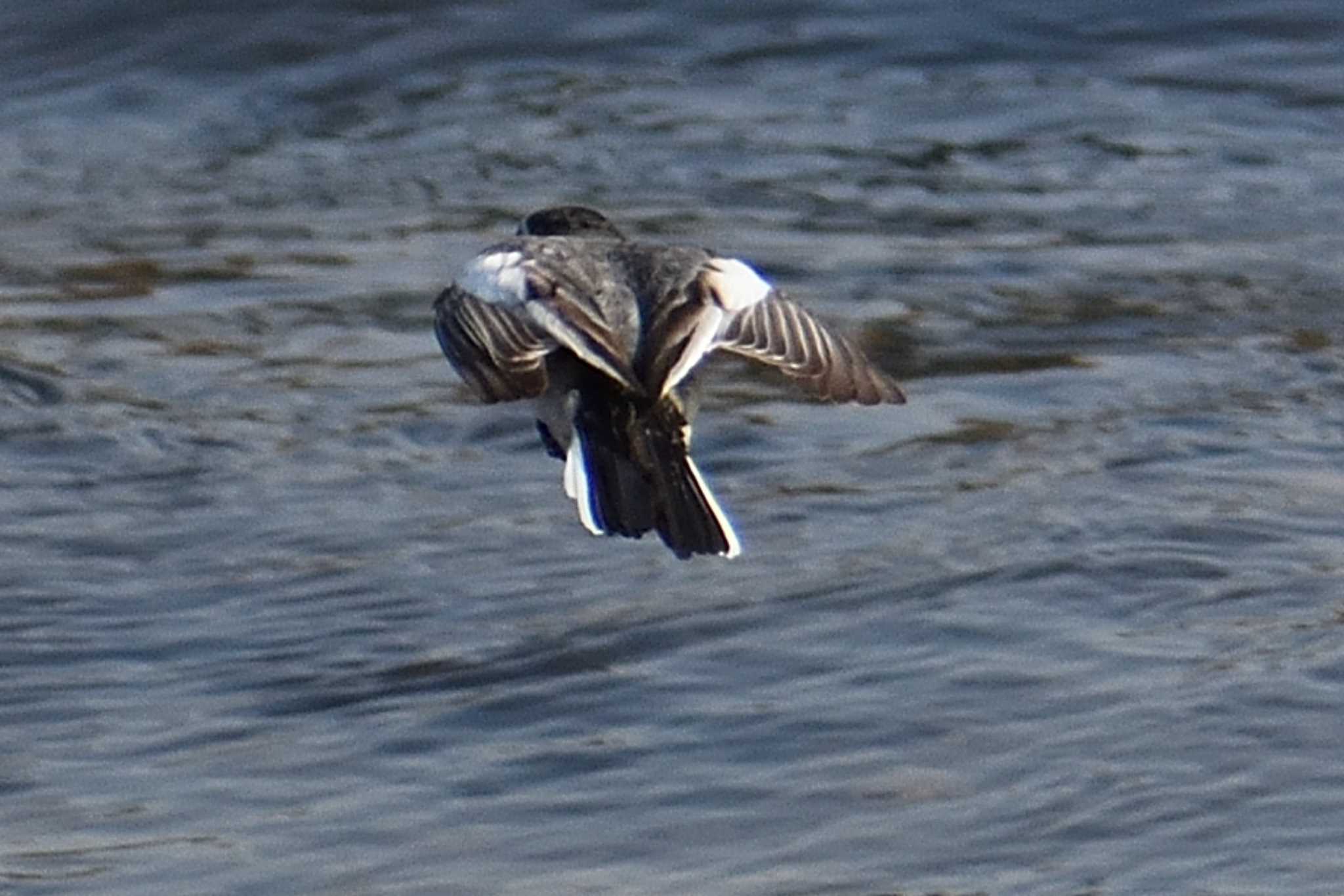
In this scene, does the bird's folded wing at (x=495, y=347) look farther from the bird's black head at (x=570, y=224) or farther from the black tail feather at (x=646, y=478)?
the bird's black head at (x=570, y=224)

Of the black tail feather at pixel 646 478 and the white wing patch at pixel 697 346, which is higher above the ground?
the white wing patch at pixel 697 346

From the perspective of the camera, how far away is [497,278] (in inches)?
222

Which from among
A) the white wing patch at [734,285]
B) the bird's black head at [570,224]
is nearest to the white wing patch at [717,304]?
the white wing patch at [734,285]

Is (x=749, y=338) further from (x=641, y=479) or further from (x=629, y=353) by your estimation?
(x=641, y=479)

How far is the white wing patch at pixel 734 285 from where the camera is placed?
5.55 m

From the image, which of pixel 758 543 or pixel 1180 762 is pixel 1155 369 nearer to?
pixel 758 543

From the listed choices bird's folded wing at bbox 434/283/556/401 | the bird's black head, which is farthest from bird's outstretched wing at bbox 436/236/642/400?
the bird's black head

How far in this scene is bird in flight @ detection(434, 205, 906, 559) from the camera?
529 centimetres

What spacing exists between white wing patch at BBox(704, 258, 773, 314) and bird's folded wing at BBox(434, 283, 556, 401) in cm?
34

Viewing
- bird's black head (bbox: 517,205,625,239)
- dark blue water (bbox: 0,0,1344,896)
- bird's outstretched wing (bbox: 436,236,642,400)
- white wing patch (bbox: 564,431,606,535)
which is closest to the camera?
white wing patch (bbox: 564,431,606,535)

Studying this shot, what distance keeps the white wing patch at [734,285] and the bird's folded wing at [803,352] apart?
0.01 metres

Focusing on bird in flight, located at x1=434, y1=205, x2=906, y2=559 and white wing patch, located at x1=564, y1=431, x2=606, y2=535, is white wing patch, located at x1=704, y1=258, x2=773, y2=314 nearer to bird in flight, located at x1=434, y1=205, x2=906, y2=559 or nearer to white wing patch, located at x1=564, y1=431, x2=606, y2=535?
bird in flight, located at x1=434, y1=205, x2=906, y2=559

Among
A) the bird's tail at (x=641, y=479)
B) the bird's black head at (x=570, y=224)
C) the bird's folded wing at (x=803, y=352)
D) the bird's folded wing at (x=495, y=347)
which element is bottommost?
the bird's tail at (x=641, y=479)

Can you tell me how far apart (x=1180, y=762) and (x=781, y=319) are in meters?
1.21
